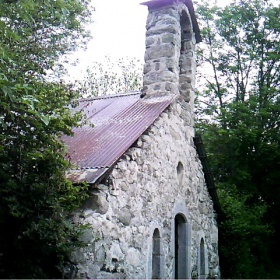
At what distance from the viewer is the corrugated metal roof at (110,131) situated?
6.63 meters

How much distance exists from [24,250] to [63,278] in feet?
2.36

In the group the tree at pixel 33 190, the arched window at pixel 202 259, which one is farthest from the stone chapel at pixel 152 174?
the tree at pixel 33 190

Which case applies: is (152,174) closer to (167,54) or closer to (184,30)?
(167,54)

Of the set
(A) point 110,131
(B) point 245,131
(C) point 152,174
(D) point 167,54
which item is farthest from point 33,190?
(B) point 245,131

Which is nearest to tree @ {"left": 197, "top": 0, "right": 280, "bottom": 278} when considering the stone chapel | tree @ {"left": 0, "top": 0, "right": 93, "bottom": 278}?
the stone chapel

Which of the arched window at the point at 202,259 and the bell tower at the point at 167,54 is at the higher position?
the bell tower at the point at 167,54

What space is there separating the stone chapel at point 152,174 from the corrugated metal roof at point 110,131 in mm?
23

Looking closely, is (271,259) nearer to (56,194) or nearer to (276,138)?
(276,138)

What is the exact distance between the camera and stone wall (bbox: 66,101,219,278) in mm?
6223

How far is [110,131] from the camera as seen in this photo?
7.88 metres

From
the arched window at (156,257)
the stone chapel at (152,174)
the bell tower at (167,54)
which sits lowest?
the arched window at (156,257)

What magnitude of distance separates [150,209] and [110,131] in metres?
1.69

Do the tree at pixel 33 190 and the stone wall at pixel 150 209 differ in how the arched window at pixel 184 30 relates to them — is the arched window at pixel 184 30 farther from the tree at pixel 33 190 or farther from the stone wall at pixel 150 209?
the tree at pixel 33 190

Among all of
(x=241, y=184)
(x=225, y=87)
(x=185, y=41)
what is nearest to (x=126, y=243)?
(x=185, y=41)
